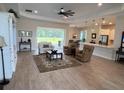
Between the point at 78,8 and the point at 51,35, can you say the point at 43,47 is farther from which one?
the point at 78,8

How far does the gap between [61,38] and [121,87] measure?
8445 mm

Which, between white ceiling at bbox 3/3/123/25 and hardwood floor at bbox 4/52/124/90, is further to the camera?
white ceiling at bbox 3/3/123/25

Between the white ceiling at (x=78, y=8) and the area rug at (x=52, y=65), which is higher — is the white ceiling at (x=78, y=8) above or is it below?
above

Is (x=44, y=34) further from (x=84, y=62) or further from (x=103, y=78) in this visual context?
(x=103, y=78)

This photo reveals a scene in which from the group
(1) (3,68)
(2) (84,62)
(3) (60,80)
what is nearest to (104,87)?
(3) (60,80)

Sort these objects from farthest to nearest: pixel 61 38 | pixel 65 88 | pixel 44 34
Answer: pixel 61 38
pixel 44 34
pixel 65 88

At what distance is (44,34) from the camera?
10.1 metres

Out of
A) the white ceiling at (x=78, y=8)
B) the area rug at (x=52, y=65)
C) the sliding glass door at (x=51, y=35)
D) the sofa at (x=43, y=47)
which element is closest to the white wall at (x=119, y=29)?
the white ceiling at (x=78, y=8)

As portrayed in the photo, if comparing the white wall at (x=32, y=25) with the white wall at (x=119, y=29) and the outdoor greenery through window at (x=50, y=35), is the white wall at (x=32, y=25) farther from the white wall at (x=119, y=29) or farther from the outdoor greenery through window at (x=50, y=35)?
the white wall at (x=119, y=29)

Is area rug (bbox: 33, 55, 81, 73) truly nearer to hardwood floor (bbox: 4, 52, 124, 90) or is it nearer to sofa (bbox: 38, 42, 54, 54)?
hardwood floor (bbox: 4, 52, 124, 90)

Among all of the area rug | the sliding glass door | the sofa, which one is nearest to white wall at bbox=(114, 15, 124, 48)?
the area rug

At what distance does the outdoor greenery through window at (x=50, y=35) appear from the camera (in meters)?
9.86

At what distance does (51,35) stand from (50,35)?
0.11 metres

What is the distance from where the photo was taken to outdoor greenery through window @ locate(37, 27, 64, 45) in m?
9.86
